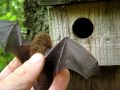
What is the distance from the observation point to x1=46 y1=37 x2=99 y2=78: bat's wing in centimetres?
218

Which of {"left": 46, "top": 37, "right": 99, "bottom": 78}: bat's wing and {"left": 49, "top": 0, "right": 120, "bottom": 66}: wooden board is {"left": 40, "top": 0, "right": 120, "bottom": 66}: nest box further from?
{"left": 46, "top": 37, "right": 99, "bottom": 78}: bat's wing

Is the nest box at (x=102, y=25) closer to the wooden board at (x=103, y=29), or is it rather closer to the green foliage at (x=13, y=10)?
the wooden board at (x=103, y=29)

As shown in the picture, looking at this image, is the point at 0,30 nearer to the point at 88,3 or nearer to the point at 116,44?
the point at 88,3

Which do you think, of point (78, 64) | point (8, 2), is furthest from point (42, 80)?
point (8, 2)

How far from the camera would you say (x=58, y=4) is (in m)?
2.69

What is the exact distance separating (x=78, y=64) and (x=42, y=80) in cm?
28

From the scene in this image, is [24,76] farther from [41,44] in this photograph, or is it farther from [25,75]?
[41,44]

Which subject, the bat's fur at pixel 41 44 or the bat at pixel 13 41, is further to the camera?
the bat at pixel 13 41

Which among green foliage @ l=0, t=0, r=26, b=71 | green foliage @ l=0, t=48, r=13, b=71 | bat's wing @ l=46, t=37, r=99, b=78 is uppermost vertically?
bat's wing @ l=46, t=37, r=99, b=78

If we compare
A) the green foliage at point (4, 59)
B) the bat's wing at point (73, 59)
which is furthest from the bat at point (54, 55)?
the green foliage at point (4, 59)

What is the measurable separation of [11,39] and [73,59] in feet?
2.03

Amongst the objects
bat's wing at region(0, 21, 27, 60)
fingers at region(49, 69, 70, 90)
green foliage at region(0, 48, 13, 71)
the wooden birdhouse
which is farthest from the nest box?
green foliage at region(0, 48, 13, 71)

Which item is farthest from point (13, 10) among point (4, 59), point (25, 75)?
point (25, 75)

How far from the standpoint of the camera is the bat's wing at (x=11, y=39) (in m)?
2.53
